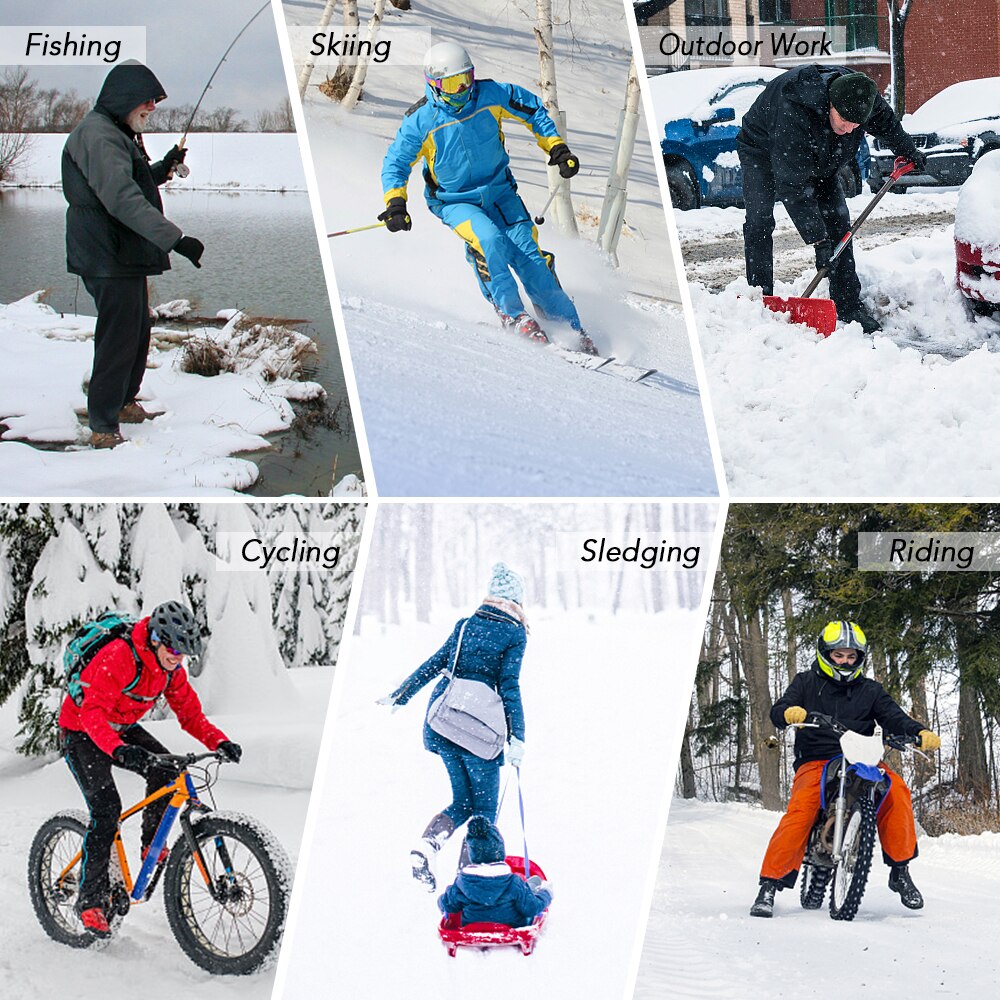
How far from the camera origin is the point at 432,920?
5.13 m

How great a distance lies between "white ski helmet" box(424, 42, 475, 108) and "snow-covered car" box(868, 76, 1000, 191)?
202cm

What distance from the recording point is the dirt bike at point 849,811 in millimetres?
5199

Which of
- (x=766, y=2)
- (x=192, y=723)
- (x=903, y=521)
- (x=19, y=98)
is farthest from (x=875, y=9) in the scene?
(x=192, y=723)

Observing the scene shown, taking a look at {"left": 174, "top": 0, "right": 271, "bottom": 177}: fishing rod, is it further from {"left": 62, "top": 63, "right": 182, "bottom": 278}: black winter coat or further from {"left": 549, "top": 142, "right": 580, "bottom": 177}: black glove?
{"left": 549, "top": 142, "right": 580, "bottom": 177}: black glove

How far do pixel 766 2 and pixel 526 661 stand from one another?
3.30 metres

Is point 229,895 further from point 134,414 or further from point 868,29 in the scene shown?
point 868,29

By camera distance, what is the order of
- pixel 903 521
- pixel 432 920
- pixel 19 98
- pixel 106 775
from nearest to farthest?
pixel 106 775, pixel 432 920, pixel 19 98, pixel 903 521

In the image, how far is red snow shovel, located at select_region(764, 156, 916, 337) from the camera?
605cm

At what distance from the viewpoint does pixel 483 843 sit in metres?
5.01

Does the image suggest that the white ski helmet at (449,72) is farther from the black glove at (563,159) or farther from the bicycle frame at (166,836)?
the bicycle frame at (166,836)

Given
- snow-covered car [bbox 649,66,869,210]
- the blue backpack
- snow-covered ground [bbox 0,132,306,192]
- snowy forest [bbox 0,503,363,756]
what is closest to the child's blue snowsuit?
snow-covered ground [bbox 0,132,306,192]

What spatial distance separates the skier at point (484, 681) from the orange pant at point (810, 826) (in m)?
1.21

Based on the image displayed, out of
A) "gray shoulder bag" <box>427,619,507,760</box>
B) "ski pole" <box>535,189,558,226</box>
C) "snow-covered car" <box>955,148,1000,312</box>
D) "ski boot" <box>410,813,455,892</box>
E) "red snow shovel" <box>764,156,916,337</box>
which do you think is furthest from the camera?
"snow-covered car" <box>955,148,1000,312</box>

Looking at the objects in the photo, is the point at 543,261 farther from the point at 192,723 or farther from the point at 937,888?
the point at 937,888
